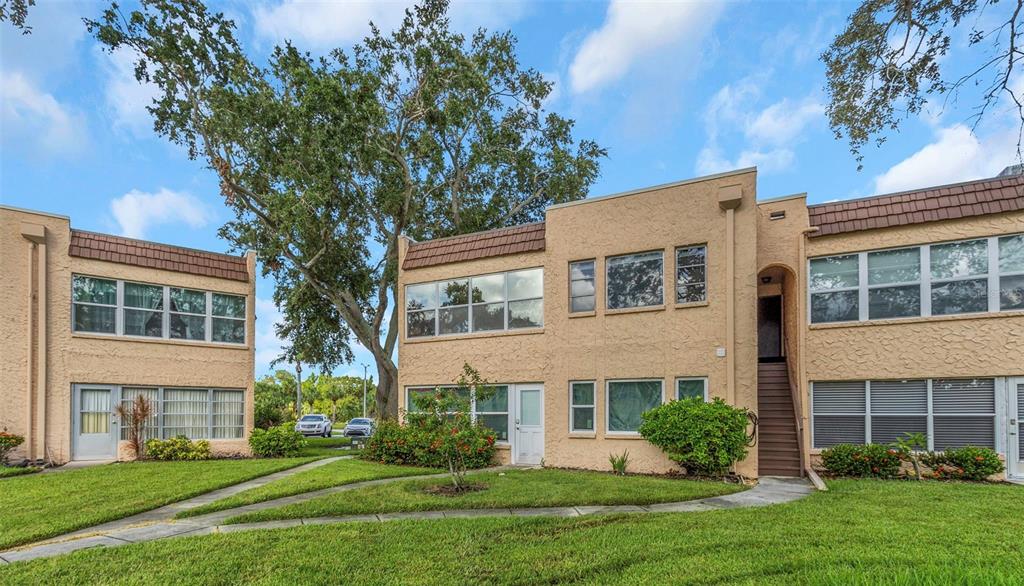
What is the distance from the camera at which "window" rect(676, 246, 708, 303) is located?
39.0ft

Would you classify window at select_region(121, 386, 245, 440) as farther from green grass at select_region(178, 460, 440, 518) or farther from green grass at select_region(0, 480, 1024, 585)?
green grass at select_region(0, 480, 1024, 585)

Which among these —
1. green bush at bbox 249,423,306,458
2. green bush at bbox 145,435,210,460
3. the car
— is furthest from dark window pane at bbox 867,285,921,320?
the car

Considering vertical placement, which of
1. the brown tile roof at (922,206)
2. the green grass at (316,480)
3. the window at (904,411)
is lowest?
the green grass at (316,480)

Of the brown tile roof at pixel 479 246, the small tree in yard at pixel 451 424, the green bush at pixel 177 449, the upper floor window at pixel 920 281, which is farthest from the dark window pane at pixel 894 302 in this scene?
the green bush at pixel 177 449

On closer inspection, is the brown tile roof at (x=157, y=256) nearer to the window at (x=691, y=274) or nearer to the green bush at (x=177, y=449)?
the green bush at (x=177, y=449)

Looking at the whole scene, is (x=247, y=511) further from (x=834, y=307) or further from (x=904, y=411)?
(x=904, y=411)

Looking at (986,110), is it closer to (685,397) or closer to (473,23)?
(685,397)

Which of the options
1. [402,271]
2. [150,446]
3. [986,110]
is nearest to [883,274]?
[986,110]

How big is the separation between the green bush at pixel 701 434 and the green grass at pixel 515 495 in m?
0.55

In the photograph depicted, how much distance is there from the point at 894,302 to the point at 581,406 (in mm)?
7378

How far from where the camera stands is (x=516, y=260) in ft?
46.3

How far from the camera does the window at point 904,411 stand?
10.8 m

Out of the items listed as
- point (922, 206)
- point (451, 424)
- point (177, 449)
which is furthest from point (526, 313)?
point (177, 449)

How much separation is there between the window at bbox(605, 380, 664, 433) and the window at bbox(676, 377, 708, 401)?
40cm
